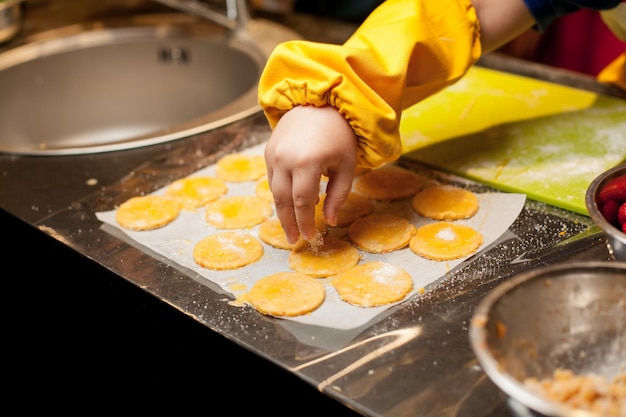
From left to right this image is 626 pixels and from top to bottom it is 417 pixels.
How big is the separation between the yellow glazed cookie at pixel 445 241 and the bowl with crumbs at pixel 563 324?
0.27 metres

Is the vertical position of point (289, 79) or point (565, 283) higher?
point (289, 79)

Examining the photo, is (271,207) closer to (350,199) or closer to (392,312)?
(350,199)

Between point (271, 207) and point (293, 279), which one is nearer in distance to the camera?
point (293, 279)

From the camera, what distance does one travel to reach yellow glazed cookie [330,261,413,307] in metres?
0.87

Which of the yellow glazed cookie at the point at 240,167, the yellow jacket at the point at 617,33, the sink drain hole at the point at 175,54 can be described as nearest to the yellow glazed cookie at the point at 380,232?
the yellow glazed cookie at the point at 240,167

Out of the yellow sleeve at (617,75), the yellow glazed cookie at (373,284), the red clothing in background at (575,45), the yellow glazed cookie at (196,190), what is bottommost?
the red clothing in background at (575,45)

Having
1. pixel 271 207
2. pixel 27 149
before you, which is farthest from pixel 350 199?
pixel 27 149

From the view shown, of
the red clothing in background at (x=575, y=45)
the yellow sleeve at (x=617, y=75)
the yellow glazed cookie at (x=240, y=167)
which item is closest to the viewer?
the yellow glazed cookie at (x=240, y=167)

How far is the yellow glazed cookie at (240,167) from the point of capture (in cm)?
122

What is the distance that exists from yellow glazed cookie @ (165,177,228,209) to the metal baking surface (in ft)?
0.32

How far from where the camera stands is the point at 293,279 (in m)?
0.93

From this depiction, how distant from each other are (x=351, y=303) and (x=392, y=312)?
0.06 meters

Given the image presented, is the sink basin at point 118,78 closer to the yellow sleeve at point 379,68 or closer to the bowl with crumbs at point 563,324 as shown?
the yellow sleeve at point 379,68

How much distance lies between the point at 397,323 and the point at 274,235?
0.93ft
